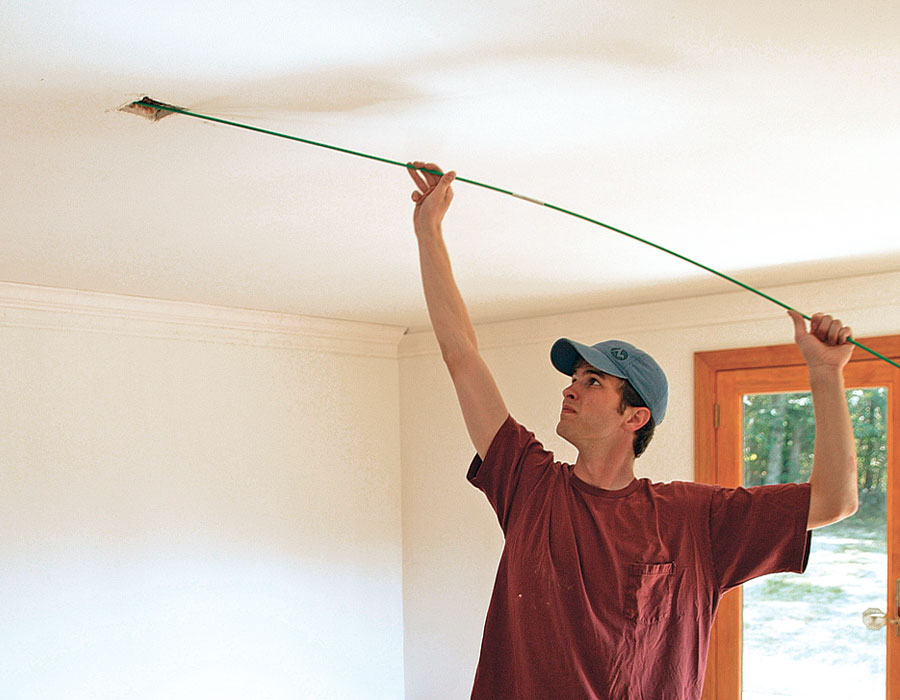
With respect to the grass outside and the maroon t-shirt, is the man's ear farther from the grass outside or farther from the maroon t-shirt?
the grass outside

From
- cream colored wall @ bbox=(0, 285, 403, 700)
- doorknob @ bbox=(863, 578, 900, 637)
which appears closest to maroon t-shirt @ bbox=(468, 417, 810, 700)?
doorknob @ bbox=(863, 578, 900, 637)

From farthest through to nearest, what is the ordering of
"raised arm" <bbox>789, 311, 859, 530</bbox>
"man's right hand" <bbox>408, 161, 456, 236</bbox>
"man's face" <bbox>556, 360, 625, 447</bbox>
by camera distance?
1. "man's face" <bbox>556, 360, 625, 447</bbox>
2. "man's right hand" <bbox>408, 161, 456, 236</bbox>
3. "raised arm" <bbox>789, 311, 859, 530</bbox>

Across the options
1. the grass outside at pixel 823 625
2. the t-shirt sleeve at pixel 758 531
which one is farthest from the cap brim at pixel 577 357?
the grass outside at pixel 823 625

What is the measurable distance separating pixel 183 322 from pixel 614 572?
317 cm

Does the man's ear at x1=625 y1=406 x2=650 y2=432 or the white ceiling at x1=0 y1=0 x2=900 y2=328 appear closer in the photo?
the white ceiling at x1=0 y1=0 x2=900 y2=328

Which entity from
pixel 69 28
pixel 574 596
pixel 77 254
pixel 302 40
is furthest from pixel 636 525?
pixel 77 254

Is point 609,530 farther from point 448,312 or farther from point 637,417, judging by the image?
point 448,312

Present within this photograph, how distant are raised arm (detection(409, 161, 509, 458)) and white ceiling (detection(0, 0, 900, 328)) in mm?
222

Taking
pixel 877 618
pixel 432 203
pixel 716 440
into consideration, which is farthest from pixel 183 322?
pixel 877 618

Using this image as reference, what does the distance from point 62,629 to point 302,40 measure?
10.6ft

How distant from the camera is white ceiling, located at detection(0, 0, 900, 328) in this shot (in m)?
1.71

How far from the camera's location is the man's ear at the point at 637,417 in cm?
212

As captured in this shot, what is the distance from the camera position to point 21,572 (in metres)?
4.02

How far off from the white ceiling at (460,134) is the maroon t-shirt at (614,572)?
0.73 meters
